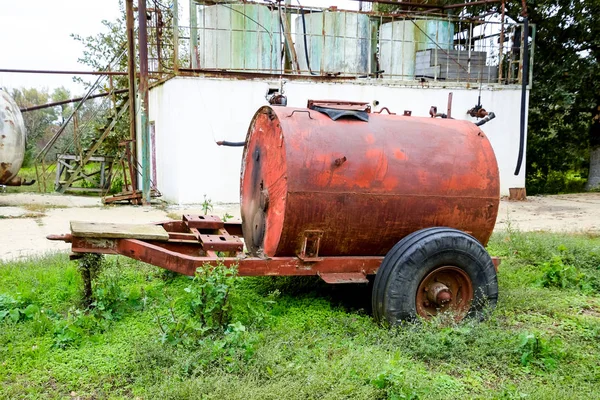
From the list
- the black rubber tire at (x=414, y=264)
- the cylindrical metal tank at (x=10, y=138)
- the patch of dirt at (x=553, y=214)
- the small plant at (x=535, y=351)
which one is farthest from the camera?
the cylindrical metal tank at (x=10, y=138)

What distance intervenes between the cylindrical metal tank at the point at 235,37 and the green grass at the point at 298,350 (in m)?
9.00

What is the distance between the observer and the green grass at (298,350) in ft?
11.7

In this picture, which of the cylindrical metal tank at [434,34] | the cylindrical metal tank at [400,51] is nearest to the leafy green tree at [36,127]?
the cylindrical metal tank at [400,51]

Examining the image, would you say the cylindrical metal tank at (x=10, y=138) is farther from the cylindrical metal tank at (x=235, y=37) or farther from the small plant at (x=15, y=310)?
the small plant at (x=15, y=310)

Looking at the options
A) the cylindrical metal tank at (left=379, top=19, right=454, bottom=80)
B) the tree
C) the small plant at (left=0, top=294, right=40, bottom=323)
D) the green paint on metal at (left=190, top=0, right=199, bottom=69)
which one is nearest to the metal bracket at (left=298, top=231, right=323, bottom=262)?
the small plant at (left=0, top=294, right=40, bottom=323)

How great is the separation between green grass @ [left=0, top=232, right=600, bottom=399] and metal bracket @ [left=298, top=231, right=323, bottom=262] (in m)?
0.58

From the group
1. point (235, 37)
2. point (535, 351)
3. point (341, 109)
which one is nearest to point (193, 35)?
point (235, 37)

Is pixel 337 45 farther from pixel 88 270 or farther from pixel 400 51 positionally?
pixel 88 270

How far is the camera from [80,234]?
461 cm

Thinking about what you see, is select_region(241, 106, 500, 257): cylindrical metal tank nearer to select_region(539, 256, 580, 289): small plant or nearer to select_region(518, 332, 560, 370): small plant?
select_region(518, 332, 560, 370): small plant

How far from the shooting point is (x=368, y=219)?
193 inches

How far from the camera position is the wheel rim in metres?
→ 4.70

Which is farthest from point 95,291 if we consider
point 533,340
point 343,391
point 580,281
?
point 580,281

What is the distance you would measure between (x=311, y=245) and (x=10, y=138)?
35.2 ft
